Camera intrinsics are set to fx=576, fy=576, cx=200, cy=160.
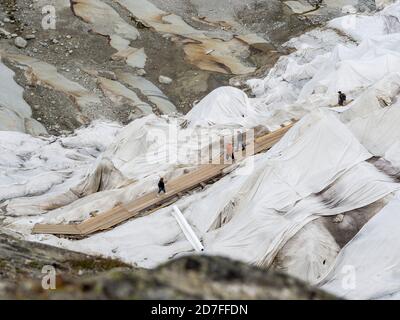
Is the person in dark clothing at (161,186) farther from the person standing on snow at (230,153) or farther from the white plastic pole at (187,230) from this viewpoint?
the person standing on snow at (230,153)

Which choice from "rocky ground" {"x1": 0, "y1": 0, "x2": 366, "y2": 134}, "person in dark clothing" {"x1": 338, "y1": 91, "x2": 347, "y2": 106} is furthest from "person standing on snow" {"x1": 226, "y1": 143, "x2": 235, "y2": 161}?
"rocky ground" {"x1": 0, "y1": 0, "x2": 366, "y2": 134}

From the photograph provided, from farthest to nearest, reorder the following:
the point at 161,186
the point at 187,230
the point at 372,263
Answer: the point at 161,186, the point at 187,230, the point at 372,263

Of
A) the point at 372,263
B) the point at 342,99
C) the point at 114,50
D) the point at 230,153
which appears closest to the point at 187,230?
the point at 230,153

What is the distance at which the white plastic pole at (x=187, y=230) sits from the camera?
60.4 ft

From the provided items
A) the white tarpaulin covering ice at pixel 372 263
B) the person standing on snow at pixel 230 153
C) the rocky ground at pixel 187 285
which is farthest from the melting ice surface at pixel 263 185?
the rocky ground at pixel 187 285

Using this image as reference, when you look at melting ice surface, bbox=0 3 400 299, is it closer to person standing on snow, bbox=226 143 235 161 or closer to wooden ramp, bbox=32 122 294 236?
wooden ramp, bbox=32 122 294 236

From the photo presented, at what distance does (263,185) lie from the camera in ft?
63.5

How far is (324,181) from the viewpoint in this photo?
1903cm

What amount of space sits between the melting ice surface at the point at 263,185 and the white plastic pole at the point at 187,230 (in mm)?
221

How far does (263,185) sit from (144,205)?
16.7 ft

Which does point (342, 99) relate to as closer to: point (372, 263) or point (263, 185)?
point (263, 185)

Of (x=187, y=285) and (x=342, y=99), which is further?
(x=342, y=99)

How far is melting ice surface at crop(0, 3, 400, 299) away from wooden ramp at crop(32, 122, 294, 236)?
1.88ft
